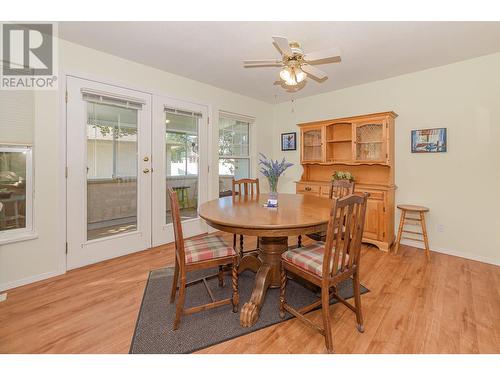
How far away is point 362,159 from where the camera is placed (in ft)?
11.8

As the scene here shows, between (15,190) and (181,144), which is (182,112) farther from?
(15,190)

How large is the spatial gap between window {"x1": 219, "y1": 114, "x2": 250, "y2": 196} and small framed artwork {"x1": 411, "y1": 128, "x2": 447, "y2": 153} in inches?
105

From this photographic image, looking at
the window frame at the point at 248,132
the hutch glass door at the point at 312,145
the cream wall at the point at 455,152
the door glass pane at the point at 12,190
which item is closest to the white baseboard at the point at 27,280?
the door glass pane at the point at 12,190

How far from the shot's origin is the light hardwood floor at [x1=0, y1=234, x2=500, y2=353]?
1.51m

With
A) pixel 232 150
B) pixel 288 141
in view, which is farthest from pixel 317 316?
pixel 288 141

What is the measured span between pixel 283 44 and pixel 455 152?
2684mm

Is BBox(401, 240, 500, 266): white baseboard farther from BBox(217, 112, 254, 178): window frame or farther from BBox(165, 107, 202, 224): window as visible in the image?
BBox(165, 107, 202, 224): window

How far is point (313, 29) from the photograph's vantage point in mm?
2260

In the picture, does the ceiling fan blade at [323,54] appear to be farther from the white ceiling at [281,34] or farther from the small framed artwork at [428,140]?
the small framed artwork at [428,140]

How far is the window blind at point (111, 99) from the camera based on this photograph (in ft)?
8.74

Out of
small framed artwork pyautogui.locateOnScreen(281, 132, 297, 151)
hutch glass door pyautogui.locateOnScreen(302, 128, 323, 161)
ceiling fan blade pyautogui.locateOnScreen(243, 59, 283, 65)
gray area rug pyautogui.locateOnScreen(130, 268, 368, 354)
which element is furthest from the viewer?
small framed artwork pyautogui.locateOnScreen(281, 132, 297, 151)

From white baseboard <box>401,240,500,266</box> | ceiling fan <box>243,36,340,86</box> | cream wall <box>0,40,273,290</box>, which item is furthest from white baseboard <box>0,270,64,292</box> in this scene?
white baseboard <box>401,240,500,266</box>
